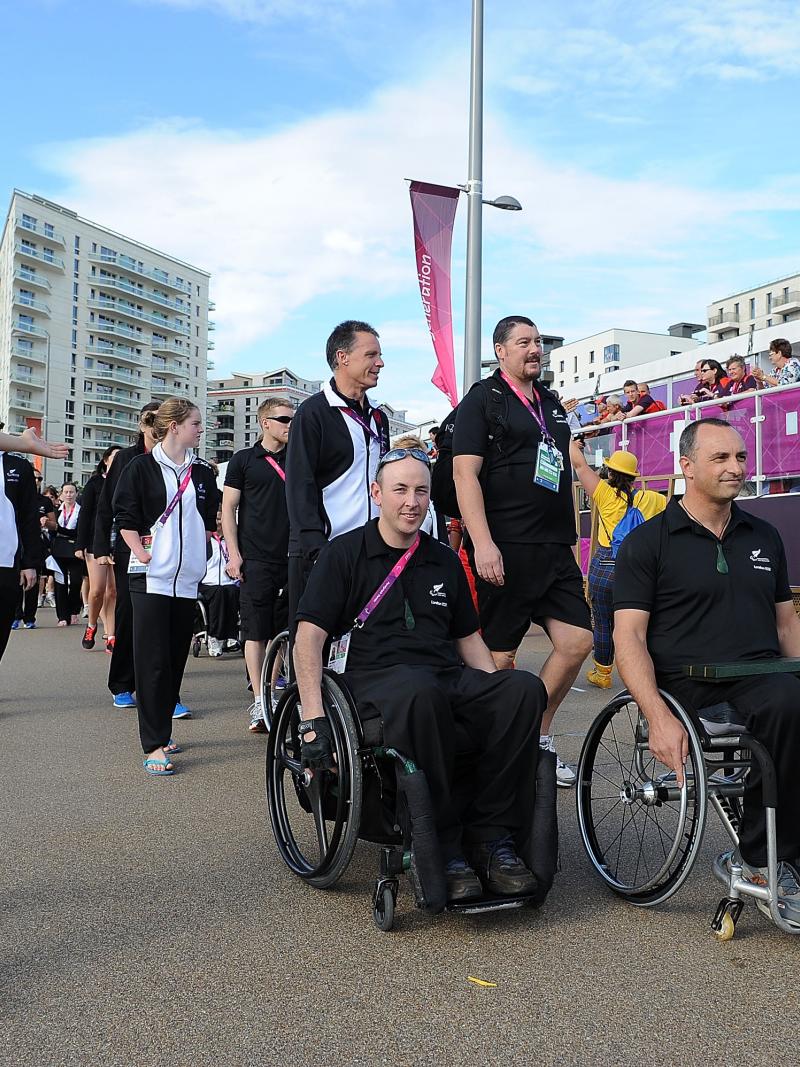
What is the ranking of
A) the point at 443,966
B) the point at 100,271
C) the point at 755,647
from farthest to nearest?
1. the point at 100,271
2. the point at 755,647
3. the point at 443,966

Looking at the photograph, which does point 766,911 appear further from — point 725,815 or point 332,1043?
point 332,1043

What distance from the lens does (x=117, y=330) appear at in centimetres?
10944

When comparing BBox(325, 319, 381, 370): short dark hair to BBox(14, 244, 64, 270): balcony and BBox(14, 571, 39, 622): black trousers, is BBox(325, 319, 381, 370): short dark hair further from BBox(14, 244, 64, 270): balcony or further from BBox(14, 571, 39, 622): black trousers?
BBox(14, 244, 64, 270): balcony

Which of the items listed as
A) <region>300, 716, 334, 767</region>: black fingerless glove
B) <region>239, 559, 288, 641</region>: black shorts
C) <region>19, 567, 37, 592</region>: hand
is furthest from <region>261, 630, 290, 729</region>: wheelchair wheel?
<region>300, 716, 334, 767</region>: black fingerless glove

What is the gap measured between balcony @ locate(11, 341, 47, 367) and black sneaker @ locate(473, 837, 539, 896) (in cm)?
10350

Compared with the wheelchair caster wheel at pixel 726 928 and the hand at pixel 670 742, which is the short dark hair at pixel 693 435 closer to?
the hand at pixel 670 742

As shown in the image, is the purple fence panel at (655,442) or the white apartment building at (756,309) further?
the white apartment building at (756,309)

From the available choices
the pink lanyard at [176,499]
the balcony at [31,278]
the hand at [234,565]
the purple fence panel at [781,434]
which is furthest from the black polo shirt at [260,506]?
the balcony at [31,278]

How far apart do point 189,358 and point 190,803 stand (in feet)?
396

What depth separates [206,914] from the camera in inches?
129

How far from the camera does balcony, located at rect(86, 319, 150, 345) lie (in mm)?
107562

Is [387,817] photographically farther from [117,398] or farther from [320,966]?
[117,398]

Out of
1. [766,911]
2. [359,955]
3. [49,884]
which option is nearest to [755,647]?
[766,911]

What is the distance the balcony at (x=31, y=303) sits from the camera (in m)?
99.1
